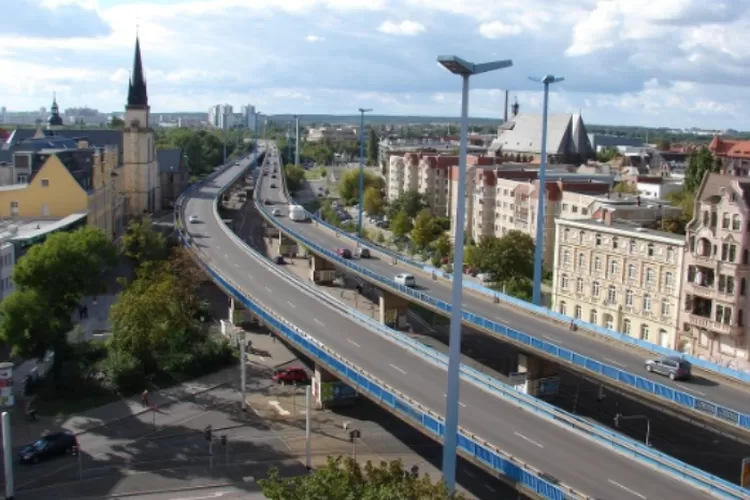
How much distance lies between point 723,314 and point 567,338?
1083cm

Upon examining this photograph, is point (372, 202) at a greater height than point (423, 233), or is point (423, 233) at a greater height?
point (372, 202)

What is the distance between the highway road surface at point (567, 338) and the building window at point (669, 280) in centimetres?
960

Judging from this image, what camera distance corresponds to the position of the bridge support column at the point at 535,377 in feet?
128

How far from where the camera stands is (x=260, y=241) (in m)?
90.5

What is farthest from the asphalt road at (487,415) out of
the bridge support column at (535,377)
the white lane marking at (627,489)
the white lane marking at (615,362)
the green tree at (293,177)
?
the green tree at (293,177)

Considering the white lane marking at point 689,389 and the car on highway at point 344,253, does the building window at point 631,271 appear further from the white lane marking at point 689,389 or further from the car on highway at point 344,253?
the car on highway at point 344,253

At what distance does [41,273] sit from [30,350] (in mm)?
3884

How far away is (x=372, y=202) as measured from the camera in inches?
4296

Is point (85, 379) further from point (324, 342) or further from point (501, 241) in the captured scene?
point (501, 241)

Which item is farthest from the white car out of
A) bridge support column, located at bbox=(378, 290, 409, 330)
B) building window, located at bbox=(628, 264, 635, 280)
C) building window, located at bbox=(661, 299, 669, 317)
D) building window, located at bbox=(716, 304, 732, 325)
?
building window, located at bbox=(716, 304, 732, 325)

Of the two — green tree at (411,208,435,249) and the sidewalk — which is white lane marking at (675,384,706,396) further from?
green tree at (411,208,435,249)

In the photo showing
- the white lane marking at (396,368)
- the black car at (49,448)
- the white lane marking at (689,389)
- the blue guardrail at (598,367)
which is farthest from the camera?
the white lane marking at (396,368)

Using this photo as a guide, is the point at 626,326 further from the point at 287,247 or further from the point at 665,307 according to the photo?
the point at 287,247

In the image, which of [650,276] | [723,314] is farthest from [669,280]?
[723,314]
